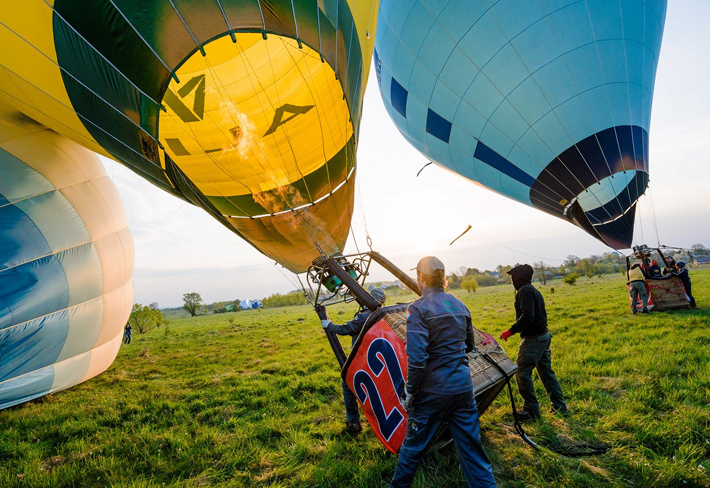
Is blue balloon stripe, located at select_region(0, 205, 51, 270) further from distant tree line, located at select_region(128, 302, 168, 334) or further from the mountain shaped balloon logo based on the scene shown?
distant tree line, located at select_region(128, 302, 168, 334)

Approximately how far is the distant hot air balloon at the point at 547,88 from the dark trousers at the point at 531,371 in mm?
5264

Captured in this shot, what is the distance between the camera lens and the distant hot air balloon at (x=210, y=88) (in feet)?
9.87

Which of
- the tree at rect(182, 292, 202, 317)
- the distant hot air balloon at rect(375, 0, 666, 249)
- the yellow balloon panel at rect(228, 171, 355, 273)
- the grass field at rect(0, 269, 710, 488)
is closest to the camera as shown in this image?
the grass field at rect(0, 269, 710, 488)

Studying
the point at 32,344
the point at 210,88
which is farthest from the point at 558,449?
the point at 32,344

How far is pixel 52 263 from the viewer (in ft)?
16.8

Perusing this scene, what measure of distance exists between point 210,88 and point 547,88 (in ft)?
20.7

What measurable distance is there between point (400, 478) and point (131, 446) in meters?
2.89

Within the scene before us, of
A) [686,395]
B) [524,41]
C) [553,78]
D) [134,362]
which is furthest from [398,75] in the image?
[134,362]

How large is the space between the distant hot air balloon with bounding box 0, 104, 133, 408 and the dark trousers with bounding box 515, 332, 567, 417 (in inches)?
271

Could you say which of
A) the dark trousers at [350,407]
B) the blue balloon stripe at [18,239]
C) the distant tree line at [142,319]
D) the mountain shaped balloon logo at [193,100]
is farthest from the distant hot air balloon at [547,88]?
the distant tree line at [142,319]

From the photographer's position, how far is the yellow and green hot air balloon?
9.87ft

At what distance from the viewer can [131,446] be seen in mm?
3221

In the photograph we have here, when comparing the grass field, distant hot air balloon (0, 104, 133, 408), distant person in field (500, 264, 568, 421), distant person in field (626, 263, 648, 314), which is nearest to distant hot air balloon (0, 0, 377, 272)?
distant hot air balloon (0, 104, 133, 408)

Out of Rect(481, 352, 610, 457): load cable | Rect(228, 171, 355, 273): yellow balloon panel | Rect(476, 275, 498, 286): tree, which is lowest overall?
Rect(476, 275, 498, 286): tree
